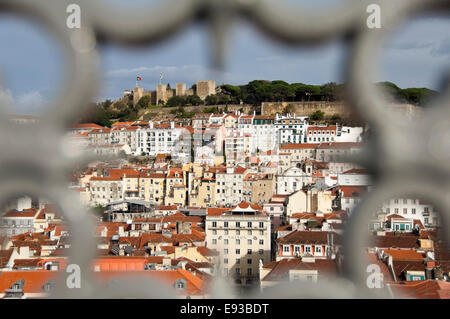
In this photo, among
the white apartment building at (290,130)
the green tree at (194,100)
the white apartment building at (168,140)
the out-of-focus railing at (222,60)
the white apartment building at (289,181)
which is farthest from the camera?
the green tree at (194,100)

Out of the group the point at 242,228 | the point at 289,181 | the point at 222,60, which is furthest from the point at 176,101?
the point at 222,60

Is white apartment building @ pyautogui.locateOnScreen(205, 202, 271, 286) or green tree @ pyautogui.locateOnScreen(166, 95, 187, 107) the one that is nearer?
white apartment building @ pyautogui.locateOnScreen(205, 202, 271, 286)

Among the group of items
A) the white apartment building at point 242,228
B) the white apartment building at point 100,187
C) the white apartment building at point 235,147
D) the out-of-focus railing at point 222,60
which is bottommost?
the white apartment building at point 242,228

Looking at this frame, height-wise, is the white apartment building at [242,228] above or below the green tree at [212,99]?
below

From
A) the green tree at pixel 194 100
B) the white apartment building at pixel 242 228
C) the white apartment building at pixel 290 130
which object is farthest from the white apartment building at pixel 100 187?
the green tree at pixel 194 100

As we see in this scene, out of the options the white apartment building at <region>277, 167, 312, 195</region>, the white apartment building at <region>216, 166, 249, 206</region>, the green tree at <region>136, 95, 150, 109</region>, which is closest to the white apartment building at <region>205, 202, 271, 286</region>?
the white apartment building at <region>277, 167, 312, 195</region>

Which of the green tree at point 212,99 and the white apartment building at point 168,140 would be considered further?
the green tree at point 212,99

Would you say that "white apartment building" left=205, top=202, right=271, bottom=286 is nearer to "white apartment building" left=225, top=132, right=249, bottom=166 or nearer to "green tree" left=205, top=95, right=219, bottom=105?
"white apartment building" left=225, top=132, right=249, bottom=166

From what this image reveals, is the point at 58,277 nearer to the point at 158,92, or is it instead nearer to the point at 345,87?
the point at 345,87

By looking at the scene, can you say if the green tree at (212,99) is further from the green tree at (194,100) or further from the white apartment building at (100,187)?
the white apartment building at (100,187)

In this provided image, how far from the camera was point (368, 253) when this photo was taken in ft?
2.54

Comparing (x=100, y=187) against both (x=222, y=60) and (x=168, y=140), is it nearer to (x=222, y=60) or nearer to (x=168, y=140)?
(x=222, y=60)

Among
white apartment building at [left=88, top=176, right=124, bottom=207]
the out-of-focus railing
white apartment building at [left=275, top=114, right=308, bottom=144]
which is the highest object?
white apartment building at [left=275, top=114, right=308, bottom=144]
